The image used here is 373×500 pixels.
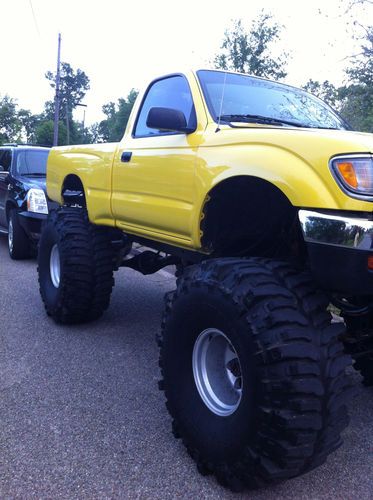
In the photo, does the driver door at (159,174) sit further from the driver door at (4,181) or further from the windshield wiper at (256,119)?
the driver door at (4,181)

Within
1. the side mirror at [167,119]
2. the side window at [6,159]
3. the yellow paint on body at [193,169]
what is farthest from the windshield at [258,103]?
the side window at [6,159]

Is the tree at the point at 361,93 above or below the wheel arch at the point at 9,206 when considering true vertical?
above

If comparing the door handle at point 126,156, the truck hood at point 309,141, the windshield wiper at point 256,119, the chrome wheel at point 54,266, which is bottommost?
the chrome wheel at point 54,266

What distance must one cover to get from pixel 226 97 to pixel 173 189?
0.78 meters

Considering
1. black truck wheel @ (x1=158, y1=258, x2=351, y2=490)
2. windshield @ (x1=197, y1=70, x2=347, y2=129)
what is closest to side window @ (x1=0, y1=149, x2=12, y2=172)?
windshield @ (x1=197, y1=70, x2=347, y2=129)

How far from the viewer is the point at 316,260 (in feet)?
7.62

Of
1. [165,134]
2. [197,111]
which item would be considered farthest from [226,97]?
[165,134]

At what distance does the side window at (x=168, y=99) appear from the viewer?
3.63 m

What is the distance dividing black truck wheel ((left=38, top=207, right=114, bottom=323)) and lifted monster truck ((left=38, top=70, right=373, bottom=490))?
1.87 feet

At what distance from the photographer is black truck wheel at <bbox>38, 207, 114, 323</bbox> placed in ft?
15.7

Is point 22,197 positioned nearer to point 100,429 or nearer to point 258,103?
point 258,103

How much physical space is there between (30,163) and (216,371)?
7.42 metres

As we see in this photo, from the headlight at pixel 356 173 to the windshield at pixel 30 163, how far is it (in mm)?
7714

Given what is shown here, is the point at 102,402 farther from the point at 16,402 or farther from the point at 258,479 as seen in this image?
the point at 258,479
